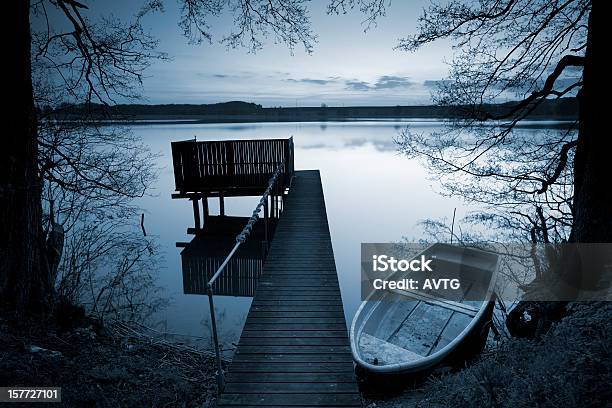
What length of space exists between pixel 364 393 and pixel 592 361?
12.0 feet

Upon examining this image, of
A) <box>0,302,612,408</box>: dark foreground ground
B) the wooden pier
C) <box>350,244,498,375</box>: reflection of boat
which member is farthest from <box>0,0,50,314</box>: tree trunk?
<box>350,244,498,375</box>: reflection of boat

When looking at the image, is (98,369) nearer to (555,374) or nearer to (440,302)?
(555,374)

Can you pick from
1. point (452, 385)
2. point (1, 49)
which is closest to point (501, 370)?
point (452, 385)

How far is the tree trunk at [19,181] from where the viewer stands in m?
4.70

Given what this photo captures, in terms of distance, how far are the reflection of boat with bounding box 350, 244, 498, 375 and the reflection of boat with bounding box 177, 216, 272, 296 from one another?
3.69m

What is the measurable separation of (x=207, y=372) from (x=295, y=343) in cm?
182

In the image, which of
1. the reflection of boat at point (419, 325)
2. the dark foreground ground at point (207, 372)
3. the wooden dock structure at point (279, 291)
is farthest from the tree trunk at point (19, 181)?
the reflection of boat at point (419, 325)

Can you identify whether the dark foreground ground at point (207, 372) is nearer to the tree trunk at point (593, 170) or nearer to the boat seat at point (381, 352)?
the boat seat at point (381, 352)

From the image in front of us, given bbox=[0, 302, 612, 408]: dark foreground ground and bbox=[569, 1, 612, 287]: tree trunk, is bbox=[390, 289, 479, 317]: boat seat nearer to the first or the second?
bbox=[0, 302, 612, 408]: dark foreground ground

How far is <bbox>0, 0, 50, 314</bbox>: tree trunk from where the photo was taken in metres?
4.70

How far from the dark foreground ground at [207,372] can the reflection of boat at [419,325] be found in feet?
1.80

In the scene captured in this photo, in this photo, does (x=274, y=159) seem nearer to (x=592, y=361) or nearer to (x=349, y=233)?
(x=349, y=233)

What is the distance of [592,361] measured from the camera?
9.12 feet

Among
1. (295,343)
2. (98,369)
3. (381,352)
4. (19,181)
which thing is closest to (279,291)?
(295,343)
